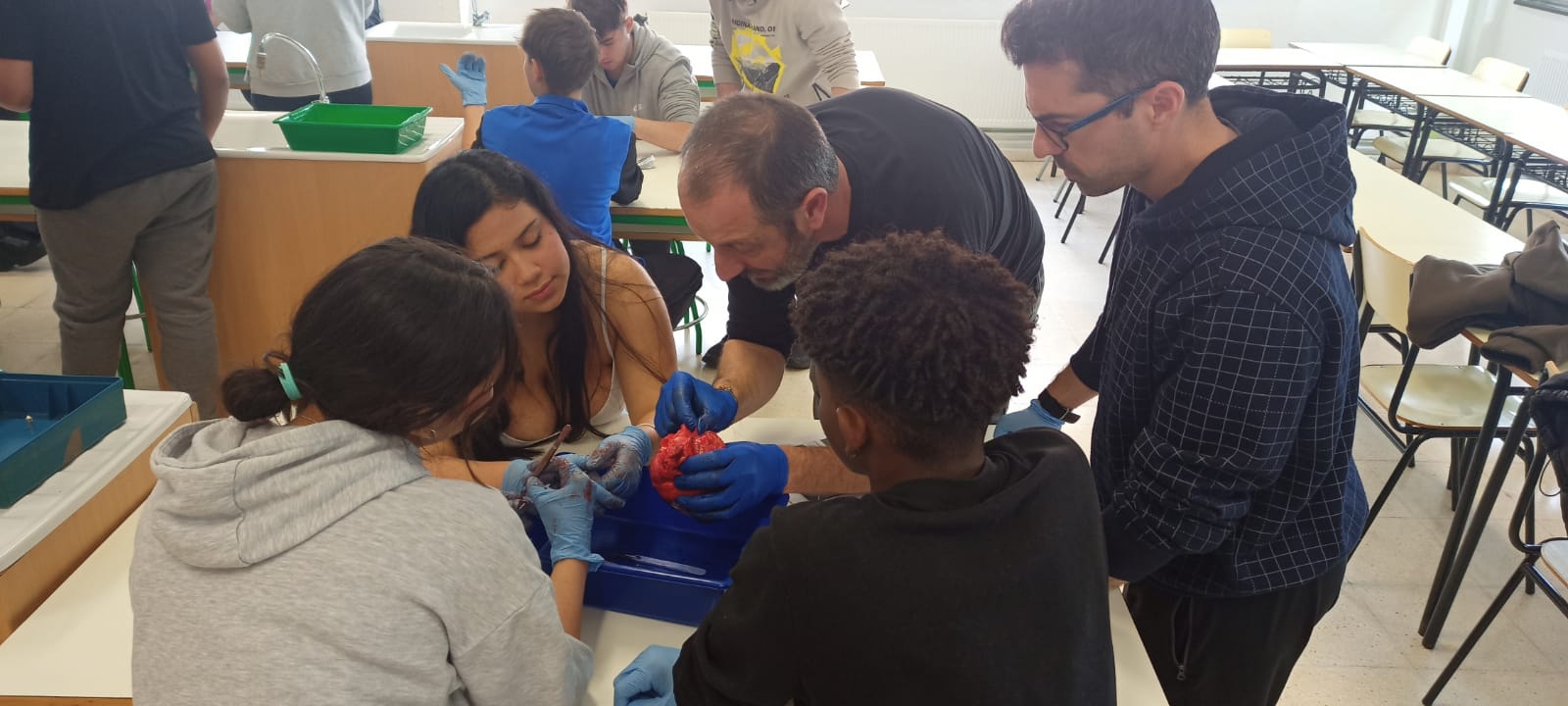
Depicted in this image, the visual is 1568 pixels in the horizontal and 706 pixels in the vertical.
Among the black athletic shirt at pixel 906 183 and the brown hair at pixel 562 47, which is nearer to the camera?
the black athletic shirt at pixel 906 183

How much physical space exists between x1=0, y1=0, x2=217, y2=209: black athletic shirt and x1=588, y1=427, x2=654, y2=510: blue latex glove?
5.98ft

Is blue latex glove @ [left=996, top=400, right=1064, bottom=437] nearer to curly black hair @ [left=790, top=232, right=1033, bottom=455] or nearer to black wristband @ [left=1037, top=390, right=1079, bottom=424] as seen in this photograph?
black wristband @ [left=1037, top=390, right=1079, bottom=424]

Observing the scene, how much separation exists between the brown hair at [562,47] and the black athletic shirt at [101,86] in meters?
0.85

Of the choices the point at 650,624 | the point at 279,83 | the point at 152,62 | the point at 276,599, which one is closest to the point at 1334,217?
the point at 650,624

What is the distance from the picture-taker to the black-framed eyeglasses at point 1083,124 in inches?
47.3

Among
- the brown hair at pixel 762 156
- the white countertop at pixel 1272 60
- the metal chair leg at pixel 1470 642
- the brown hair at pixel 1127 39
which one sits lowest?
the metal chair leg at pixel 1470 642

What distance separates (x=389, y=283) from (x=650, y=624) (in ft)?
1.88

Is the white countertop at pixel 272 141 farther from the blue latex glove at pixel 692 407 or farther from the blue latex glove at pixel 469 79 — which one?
the blue latex glove at pixel 692 407

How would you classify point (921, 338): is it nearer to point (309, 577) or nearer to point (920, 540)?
point (920, 540)

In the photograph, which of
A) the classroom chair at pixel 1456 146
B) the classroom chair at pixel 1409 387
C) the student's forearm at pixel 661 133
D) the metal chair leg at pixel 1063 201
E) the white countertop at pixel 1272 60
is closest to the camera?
the classroom chair at pixel 1409 387

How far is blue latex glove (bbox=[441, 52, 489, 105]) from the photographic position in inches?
135

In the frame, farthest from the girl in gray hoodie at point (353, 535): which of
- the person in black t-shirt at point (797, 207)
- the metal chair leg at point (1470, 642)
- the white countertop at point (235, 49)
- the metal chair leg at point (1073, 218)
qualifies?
the metal chair leg at point (1073, 218)

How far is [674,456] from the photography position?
141 centimetres

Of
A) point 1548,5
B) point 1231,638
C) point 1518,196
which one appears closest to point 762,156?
point 1231,638
